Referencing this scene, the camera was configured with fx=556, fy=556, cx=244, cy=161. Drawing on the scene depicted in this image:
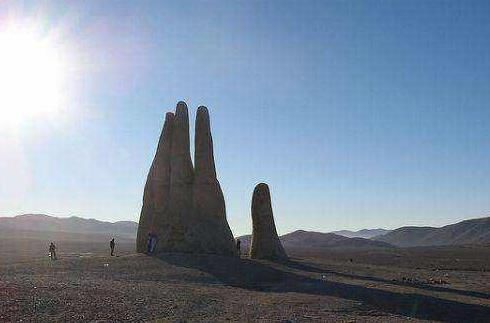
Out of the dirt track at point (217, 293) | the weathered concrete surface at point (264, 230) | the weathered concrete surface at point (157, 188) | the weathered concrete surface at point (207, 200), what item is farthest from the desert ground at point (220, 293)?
the weathered concrete surface at point (264, 230)

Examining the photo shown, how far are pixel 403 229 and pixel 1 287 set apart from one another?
17927 cm

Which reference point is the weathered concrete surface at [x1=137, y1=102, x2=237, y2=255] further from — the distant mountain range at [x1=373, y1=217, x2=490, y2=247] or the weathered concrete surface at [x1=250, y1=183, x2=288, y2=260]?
the distant mountain range at [x1=373, y1=217, x2=490, y2=247]

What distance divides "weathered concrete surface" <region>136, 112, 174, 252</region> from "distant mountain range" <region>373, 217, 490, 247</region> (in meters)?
98.2

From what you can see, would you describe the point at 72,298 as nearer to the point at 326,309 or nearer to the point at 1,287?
the point at 1,287

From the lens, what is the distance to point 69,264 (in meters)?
27.3

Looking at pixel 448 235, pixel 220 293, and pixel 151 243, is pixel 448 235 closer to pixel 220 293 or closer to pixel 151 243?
pixel 151 243

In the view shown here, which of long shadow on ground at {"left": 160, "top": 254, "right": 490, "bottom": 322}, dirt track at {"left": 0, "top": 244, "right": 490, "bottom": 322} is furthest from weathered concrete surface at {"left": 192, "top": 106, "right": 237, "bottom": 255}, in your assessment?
dirt track at {"left": 0, "top": 244, "right": 490, "bottom": 322}

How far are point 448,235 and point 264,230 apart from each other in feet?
404

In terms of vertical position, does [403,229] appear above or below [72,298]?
above

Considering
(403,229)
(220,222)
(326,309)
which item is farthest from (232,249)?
(403,229)

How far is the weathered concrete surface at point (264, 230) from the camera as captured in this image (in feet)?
118

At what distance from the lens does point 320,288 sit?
22219 millimetres

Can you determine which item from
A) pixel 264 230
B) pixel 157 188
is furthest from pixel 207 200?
pixel 264 230

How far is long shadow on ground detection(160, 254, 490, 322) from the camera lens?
58.6 ft
